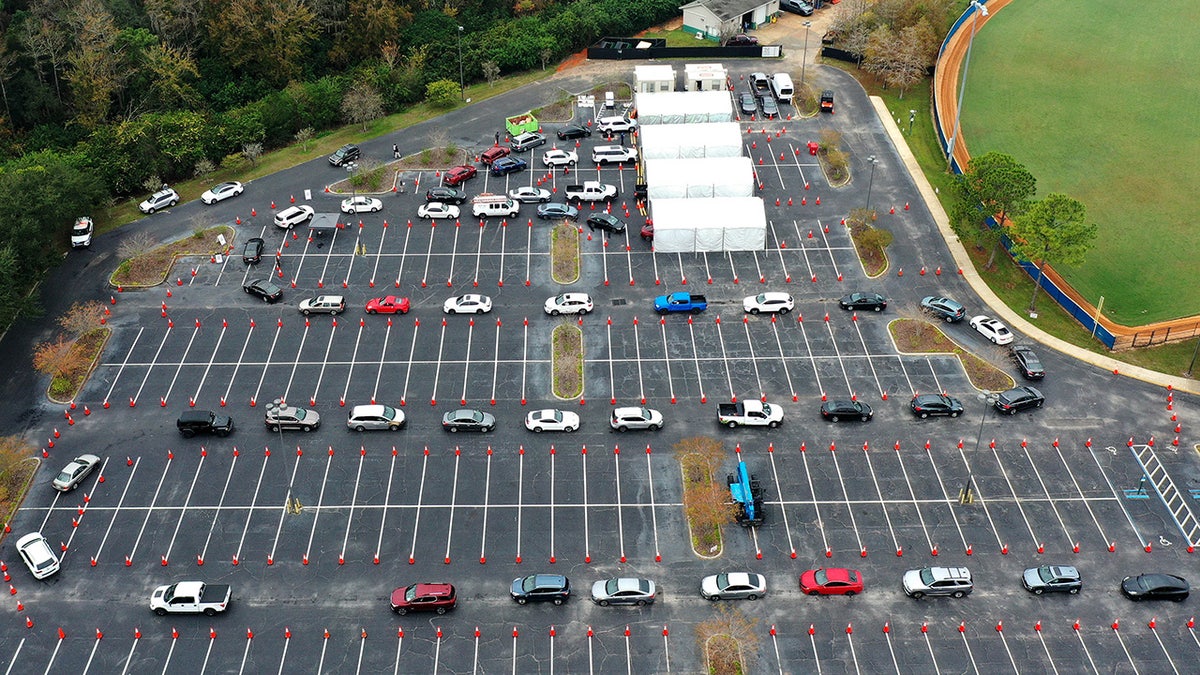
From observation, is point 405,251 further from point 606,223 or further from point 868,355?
point 868,355

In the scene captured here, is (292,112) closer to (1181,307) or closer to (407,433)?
(407,433)

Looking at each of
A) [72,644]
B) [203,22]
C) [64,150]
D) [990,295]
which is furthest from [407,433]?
[203,22]

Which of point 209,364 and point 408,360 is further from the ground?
point 209,364

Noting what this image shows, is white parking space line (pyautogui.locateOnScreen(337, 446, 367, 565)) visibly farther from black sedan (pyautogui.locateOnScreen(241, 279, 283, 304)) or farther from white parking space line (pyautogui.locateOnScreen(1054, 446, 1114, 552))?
white parking space line (pyautogui.locateOnScreen(1054, 446, 1114, 552))

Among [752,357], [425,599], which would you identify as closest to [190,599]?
[425,599]

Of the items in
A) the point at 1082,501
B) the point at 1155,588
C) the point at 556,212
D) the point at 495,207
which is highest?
the point at 495,207

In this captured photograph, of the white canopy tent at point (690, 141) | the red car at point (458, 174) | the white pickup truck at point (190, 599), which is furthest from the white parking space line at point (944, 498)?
the red car at point (458, 174)

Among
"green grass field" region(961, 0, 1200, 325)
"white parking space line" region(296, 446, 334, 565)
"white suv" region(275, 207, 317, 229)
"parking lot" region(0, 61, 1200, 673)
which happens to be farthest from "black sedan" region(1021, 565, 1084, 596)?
"white suv" region(275, 207, 317, 229)
